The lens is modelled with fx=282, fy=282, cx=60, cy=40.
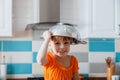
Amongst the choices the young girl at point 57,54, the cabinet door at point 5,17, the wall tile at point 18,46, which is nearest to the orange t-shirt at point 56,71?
the young girl at point 57,54

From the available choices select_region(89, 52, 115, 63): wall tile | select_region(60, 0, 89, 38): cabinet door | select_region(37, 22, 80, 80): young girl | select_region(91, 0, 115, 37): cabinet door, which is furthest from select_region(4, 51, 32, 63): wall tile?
select_region(37, 22, 80, 80): young girl

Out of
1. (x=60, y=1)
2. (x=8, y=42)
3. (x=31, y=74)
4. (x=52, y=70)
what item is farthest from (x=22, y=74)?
(x=52, y=70)

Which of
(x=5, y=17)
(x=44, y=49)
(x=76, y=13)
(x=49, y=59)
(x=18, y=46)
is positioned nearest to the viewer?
(x=44, y=49)

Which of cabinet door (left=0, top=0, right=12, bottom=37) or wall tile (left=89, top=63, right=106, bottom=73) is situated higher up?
cabinet door (left=0, top=0, right=12, bottom=37)

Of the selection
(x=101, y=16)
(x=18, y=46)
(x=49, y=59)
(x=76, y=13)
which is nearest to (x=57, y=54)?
(x=49, y=59)

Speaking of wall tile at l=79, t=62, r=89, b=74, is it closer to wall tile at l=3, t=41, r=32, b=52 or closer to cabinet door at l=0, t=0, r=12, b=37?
wall tile at l=3, t=41, r=32, b=52

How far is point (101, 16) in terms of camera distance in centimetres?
224

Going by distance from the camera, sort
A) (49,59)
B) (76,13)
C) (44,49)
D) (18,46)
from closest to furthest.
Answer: (44,49) < (49,59) < (76,13) < (18,46)

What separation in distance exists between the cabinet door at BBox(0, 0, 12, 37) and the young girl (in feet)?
2.25

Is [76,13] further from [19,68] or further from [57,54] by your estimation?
[57,54]

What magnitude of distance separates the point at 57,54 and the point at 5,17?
2.54 feet

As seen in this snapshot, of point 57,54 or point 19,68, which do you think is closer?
point 57,54

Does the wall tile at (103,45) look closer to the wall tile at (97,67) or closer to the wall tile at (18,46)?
the wall tile at (97,67)

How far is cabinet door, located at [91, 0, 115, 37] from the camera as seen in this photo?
224 centimetres
